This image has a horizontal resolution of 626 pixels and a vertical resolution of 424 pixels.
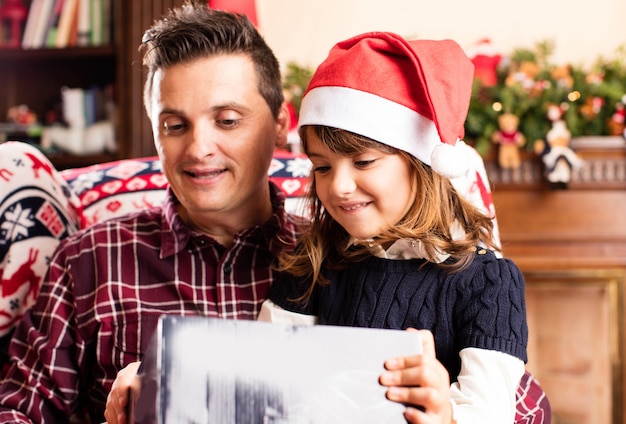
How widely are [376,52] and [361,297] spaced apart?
0.36 metres

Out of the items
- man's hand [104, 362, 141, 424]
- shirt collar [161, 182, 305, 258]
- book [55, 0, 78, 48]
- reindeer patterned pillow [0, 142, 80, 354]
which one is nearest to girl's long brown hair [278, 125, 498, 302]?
shirt collar [161, 182, 305, 258]

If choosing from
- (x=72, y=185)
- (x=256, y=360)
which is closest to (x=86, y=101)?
(x=72, y=185)

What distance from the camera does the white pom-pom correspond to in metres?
1.02

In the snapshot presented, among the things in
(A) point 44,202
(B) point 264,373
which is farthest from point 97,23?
(B) point 264,373

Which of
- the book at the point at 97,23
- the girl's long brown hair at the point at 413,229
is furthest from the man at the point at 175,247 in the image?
the book at the point at 97,23

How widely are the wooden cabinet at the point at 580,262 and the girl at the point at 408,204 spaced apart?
1.64 meters

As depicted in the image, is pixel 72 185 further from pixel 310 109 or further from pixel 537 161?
pixel 537 161

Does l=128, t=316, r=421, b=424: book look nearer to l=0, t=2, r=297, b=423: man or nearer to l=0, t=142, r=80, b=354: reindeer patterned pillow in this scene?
l=0, t=2, r=297, b=423: man

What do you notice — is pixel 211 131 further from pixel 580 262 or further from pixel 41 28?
pixel 41 28

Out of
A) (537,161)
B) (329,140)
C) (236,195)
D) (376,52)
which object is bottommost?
(537,161)

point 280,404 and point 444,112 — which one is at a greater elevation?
point 444,112

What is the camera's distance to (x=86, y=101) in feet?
9.84

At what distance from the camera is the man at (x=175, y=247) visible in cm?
127

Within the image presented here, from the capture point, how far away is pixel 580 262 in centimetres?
273
